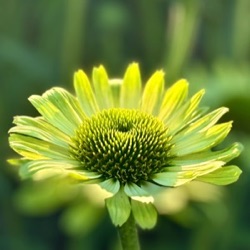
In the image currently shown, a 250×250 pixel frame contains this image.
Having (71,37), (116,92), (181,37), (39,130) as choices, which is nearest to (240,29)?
(181,37)

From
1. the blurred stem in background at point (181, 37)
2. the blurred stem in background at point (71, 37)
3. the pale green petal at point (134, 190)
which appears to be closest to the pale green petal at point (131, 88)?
the pale green petal at point (134, 190)

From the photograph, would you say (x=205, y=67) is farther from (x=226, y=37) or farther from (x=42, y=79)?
(x=42, y=79)

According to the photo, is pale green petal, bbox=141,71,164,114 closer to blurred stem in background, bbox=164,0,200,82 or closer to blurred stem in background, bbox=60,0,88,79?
blurred stem in background, bbox=164,0,200,82

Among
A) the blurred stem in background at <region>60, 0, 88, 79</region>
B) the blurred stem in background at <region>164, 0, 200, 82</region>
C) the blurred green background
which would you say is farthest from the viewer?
the blurred stem in background at <region>60, 0, 88, 79</region>

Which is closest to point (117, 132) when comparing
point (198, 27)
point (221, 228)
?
point (221, 228)

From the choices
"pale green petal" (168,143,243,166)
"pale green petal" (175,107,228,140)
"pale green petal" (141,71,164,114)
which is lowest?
"pale green petal" (168,143,243,166)

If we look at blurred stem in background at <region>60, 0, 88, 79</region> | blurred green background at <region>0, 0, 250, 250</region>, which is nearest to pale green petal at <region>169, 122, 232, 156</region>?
blurred green background at <region>0, 0, 250, 250</region>

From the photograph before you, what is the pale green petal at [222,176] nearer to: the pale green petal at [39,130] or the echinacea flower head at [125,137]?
the echinacea flower head at [125,137]
